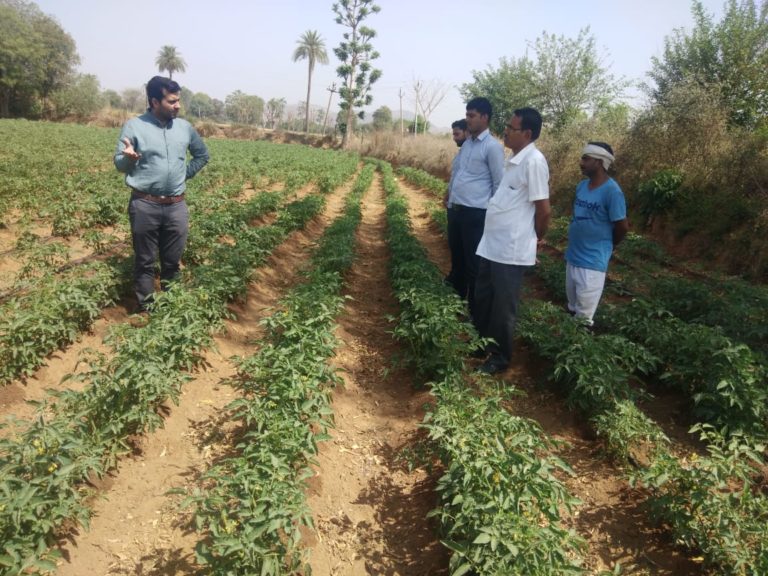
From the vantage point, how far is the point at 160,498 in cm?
270

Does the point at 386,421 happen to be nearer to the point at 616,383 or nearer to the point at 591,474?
the point at 591,474

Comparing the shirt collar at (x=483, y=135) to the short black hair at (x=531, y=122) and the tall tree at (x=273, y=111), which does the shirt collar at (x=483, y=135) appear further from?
the tall tree at (x=273, y=111)

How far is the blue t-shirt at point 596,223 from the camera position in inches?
166

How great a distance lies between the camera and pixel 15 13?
139ft

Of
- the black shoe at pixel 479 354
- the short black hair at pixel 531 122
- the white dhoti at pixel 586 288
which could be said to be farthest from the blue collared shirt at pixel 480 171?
the black shoe at pixel 479 354

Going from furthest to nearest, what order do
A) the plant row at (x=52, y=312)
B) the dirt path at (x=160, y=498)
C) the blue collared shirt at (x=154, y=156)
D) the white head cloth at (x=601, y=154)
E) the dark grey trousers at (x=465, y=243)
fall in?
the dark grey trousers at (x=465, y=243)
the white head cloth at (x=601, y=154)
the blue collared shirt at (x=154, y=156)
the plant row at (x=52, y=312)
the dirt path at (x=160, y=498)

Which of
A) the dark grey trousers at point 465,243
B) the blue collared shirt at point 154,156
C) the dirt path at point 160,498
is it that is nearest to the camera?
the dirt path at point 160,498

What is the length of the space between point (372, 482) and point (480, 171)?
10.6 ft

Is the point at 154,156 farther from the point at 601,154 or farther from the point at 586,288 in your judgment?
the point at 586,288

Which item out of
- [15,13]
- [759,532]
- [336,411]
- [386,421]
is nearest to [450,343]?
[386,421]

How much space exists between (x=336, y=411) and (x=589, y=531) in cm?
197

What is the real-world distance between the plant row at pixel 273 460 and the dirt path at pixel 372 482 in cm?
21

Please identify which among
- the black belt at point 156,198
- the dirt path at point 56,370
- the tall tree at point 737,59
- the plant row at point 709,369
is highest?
the tall tree at point 737,59

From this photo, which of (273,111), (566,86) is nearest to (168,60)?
(273,111)
